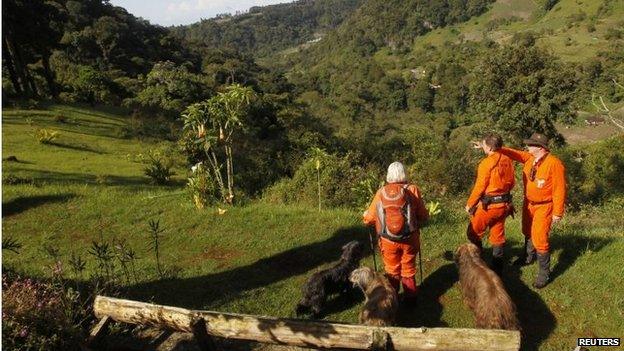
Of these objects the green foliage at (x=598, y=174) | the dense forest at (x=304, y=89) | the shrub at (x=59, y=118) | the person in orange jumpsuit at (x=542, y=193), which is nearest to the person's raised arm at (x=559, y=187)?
the person in orange jumpsuit at (x=542, y=193)

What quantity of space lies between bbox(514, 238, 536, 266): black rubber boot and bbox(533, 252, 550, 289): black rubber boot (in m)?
0.47

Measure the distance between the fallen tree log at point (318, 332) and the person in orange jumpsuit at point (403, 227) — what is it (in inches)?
50.2

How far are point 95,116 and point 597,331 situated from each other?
85.3 ft

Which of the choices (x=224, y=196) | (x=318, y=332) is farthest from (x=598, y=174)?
(x=318, y=332)

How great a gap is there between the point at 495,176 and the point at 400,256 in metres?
1.57

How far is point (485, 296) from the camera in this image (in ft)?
17.0

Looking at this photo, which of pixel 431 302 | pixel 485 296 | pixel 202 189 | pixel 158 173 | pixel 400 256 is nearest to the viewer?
pixel 485 296

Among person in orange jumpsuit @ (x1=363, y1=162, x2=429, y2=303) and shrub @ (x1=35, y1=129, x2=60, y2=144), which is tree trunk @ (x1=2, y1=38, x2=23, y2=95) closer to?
A: shrub @ (x1=35, y1=129, x2=60, y2=144)

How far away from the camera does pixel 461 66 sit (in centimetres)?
11331

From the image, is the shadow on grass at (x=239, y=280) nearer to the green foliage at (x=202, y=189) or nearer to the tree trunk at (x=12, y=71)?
the green foliage at (x=202, y=189)

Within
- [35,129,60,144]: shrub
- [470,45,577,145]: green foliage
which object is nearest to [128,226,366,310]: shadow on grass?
[35,129,60,144]: shrub

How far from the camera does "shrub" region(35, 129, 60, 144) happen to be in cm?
1947

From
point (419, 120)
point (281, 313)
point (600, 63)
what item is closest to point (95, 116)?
point (281, 313)

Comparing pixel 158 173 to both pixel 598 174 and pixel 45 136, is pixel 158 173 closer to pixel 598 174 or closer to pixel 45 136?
pixel 45 136
